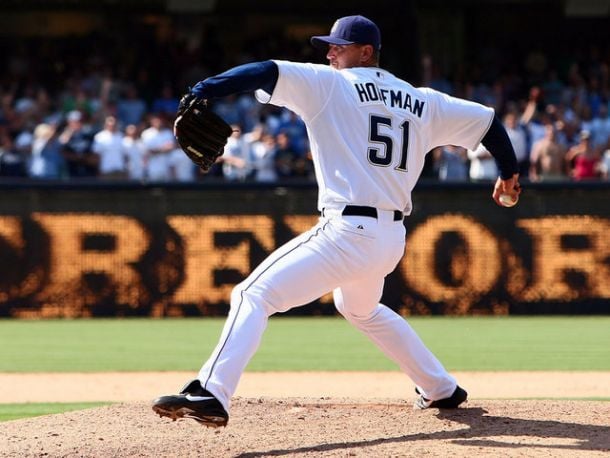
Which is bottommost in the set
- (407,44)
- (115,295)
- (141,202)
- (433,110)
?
(115,295)

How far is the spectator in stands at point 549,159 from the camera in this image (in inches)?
626

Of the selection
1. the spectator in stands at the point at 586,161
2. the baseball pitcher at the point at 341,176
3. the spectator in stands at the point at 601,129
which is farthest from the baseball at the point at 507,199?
the spectator in stands at the point at 601,129

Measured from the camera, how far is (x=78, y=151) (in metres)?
15.8

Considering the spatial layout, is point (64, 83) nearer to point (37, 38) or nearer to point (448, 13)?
point (37, 38)

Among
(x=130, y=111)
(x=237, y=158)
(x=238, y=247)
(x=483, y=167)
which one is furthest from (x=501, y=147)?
(x=130, y=111)

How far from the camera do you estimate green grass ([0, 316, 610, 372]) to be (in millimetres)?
9836

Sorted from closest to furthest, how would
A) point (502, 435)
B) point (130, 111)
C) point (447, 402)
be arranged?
point (502, 435), point (447, 402), point (130, 111)

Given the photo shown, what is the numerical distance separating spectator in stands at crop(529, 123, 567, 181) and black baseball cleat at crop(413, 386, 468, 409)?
968 cm

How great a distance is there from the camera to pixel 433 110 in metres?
6.02

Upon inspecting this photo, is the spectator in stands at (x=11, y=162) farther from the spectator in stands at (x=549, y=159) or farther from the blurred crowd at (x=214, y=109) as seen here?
the spectator in stands at (x=549, y=159)

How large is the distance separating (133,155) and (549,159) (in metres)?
5.19

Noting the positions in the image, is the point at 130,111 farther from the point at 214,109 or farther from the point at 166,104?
the point at 214,109

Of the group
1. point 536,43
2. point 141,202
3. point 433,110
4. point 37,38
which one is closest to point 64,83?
point 37,38

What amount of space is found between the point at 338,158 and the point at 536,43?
720 inches
